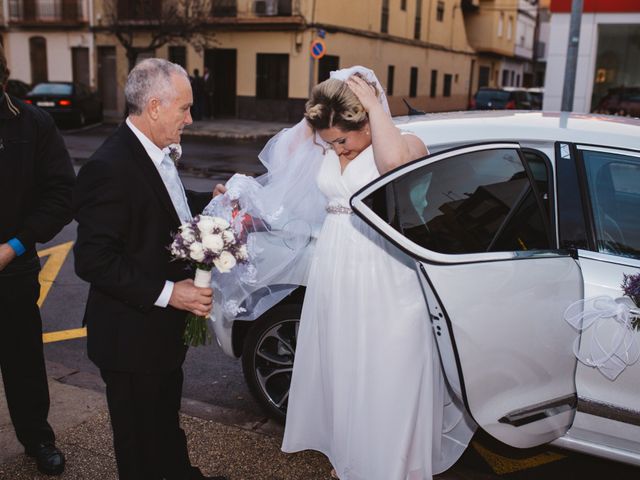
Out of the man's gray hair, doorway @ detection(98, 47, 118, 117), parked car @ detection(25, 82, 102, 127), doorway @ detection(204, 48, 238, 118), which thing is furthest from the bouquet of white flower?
doorway @ detection(98, 47, 118, 117)

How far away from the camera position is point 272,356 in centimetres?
351

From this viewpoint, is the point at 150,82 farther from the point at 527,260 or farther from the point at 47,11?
the point at 47,11

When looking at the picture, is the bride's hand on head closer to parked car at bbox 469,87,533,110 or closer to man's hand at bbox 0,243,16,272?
man's hand at bbox 0,243,16,272

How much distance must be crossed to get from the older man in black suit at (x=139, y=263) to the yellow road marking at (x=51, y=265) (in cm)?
346

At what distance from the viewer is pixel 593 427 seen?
2801 millimetres

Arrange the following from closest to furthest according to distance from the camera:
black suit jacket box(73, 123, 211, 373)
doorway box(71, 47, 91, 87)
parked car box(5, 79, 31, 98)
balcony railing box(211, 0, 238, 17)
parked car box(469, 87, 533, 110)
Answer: black suit jacket box(73, 123, 211, 373) → parked car box(469, 87, 533, 110) → parked car box(5, 79, 31, 98) → balcony railing box(211, 0, 238, 17) → doorway box(71, 47, 91, 87)

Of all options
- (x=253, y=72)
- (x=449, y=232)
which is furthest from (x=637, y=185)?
(x=253, y=72)

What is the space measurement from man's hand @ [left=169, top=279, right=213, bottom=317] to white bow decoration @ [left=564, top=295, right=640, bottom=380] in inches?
57.0

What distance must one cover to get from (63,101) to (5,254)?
1981cm

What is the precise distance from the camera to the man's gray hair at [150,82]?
2256 mm

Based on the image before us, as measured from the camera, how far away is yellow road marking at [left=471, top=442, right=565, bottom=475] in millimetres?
3365

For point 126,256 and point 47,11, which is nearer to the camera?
point 126,256

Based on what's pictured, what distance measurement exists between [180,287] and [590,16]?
15853 mm

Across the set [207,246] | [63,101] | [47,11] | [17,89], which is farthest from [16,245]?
[47,11]
